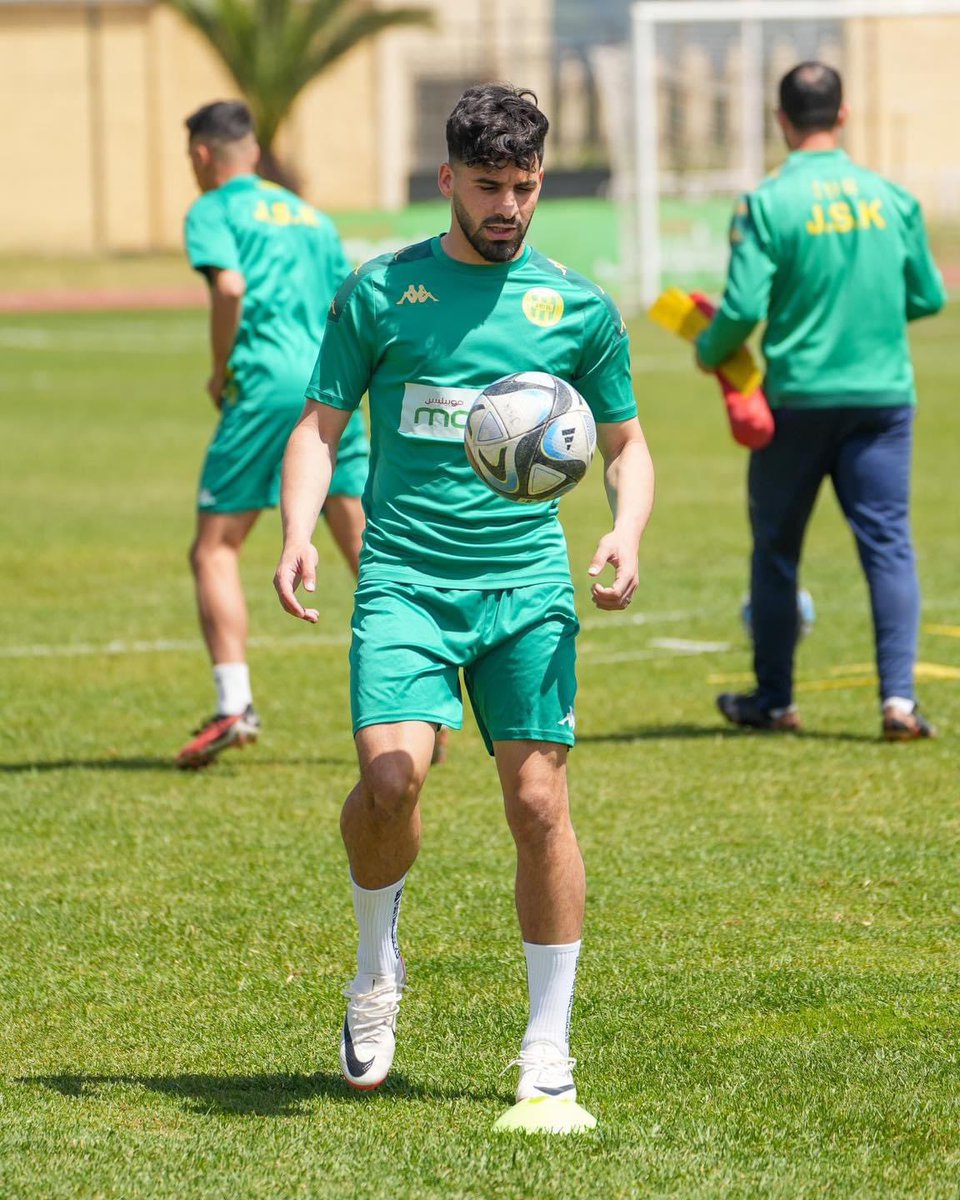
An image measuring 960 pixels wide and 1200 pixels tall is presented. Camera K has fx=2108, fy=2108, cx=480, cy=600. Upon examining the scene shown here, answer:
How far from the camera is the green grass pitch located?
430 cm

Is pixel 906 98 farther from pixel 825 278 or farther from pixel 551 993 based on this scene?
pixel 551 993

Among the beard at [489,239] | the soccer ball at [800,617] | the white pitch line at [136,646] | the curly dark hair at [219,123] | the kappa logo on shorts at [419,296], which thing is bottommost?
the white pitch line at [136,646]

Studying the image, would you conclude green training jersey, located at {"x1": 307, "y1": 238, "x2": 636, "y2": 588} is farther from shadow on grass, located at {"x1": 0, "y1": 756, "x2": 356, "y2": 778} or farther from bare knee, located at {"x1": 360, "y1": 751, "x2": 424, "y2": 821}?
shadow on grass, located at {"x1": 0, "y1": 756, "x2": 356, "y2": 778}

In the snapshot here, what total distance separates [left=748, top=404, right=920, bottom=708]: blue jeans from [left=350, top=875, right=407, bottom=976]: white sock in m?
3.99

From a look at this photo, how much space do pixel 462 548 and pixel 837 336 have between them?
3980mm

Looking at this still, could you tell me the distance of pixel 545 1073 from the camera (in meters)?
4.48

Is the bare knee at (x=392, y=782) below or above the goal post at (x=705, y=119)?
below

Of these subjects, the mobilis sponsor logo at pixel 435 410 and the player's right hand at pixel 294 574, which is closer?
the player's right hand at pixel 294 574

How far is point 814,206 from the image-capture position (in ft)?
27.1

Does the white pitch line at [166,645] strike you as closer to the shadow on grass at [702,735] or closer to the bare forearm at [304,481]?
the shadow on grass at [702,735]

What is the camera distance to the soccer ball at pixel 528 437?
452 cm

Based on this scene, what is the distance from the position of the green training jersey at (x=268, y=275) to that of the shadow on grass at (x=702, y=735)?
6.06 feet

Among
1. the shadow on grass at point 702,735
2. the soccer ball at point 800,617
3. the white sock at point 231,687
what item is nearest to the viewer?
the white sock at point 231,687

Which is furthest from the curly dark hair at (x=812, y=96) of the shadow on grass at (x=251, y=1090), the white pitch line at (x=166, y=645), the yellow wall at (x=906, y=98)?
the yellow wall at (x=906, y=98)
